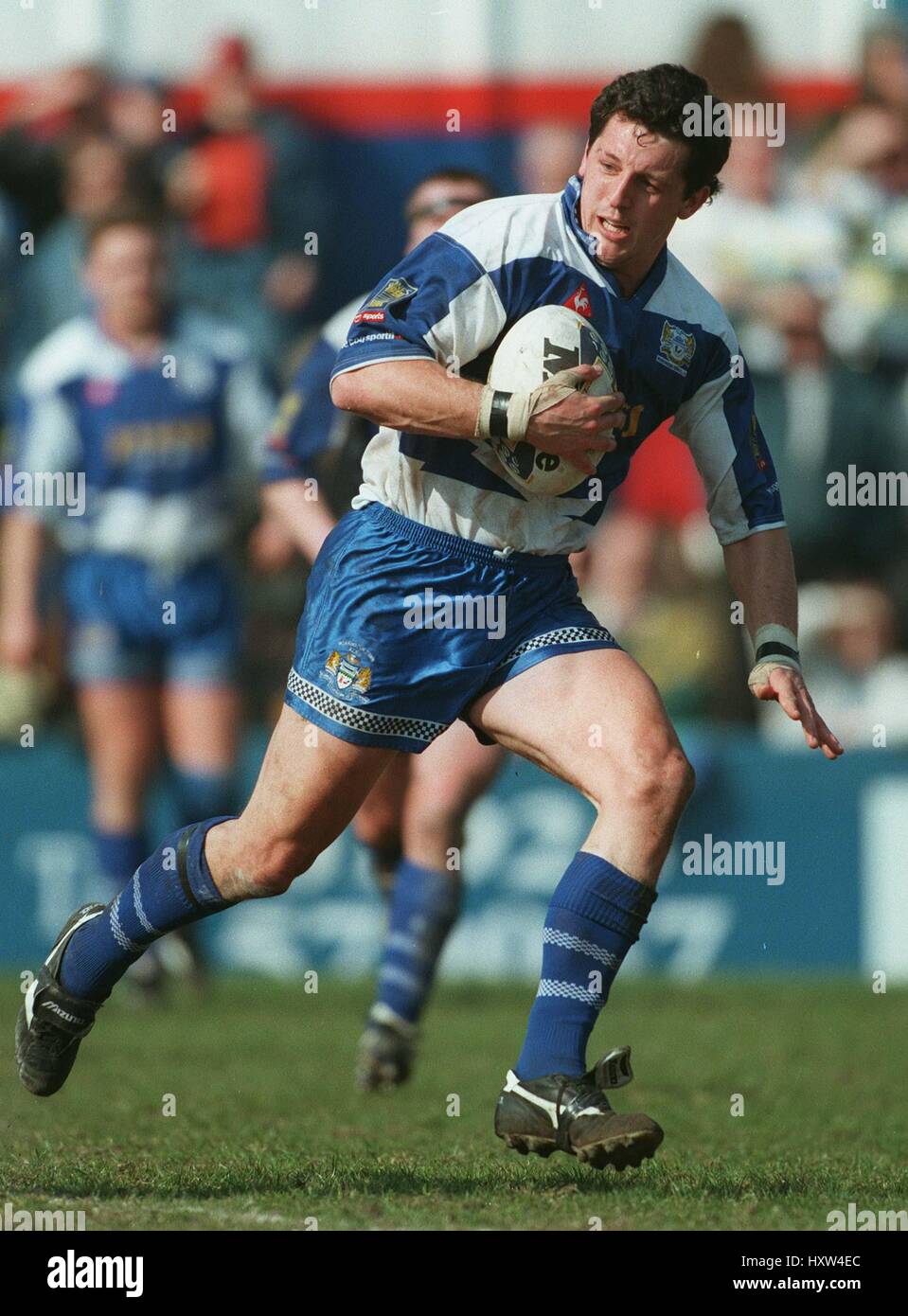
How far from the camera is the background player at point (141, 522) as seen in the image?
10.3m

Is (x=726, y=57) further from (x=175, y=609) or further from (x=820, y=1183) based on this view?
(x=820, y=1183)

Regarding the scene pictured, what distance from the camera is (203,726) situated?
10.4 meters

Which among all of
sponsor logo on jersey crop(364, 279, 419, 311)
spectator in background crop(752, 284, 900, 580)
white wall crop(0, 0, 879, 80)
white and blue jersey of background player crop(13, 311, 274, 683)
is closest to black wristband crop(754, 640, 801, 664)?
sponsor logo on jersey crop(364, 279, 419, 311)

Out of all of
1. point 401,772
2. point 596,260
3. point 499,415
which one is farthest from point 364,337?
point 401,772

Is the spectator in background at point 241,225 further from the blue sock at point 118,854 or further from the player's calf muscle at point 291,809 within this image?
the player's calf muscle at point 291,809

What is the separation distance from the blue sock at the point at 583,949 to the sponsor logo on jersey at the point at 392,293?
53.9 inches

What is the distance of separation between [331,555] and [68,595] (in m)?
5.78

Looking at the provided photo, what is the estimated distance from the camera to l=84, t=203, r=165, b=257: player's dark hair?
10.6 metres

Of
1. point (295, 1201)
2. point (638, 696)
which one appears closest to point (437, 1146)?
point (295, 1201)

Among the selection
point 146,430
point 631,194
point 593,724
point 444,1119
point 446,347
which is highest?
point 146,430

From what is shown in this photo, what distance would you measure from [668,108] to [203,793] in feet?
19.3

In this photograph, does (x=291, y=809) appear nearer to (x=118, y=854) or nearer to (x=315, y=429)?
(x=315, y=429)

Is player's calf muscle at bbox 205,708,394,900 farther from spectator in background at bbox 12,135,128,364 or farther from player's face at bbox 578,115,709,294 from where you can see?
spectator in background at bbox 12,135,128,364

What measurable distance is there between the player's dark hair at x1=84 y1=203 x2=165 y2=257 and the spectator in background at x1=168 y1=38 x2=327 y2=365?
0.58 m
